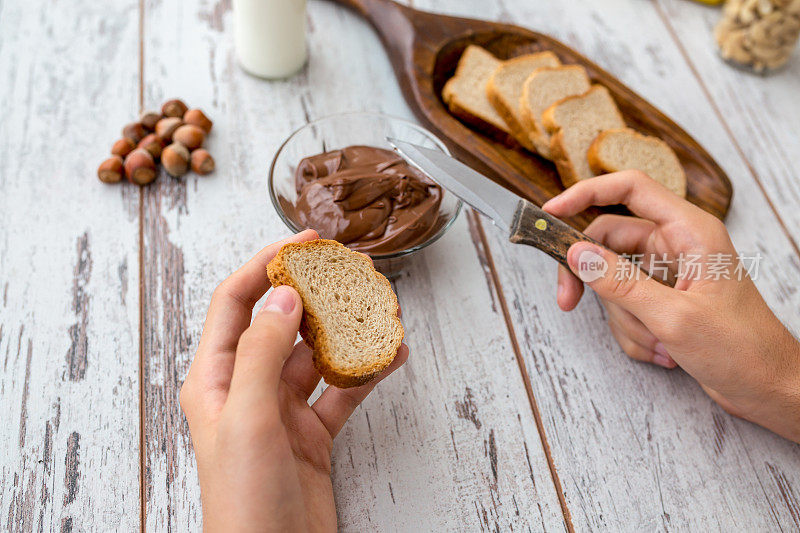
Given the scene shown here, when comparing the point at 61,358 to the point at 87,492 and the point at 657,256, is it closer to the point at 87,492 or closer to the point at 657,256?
the point at 87,492

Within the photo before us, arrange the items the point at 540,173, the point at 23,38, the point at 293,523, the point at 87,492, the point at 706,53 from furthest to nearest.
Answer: the point at 706,53, the point at 23,38, the point at 540,173, the point at 87,492, the point at 293,523

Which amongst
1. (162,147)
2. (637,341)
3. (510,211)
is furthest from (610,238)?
(162,147)

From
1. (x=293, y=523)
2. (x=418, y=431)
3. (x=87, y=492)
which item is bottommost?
(x=87, y=492)

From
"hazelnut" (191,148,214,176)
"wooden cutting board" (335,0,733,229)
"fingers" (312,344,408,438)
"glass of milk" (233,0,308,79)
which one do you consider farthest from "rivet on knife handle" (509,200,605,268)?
"glass of milk" (233,0,308,79)

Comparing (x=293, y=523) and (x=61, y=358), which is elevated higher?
(x=293, y=523)

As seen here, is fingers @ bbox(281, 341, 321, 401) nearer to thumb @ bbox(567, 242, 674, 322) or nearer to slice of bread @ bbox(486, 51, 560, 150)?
thumb @ bbox(567, 242, 674, 322)

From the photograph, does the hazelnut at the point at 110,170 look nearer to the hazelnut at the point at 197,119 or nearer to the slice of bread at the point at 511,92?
the hazelnut at the point at 197,119

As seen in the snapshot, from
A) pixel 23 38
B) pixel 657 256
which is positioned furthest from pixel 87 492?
pixel 23 38

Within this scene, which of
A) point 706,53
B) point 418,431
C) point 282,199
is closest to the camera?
point 418,431
